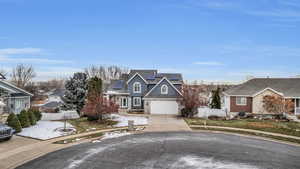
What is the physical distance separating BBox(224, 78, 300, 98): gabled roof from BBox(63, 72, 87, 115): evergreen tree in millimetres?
21145

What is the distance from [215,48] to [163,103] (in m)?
10.5

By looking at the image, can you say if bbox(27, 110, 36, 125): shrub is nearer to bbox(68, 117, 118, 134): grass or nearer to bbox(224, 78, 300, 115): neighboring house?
bbox(68, 117, 118, 134): grass

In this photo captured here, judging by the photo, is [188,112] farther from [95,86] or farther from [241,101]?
[95,86]

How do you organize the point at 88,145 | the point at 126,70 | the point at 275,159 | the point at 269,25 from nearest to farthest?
the point at 275,159, the point at 88,145, the point at 269,25, the point at 126,70

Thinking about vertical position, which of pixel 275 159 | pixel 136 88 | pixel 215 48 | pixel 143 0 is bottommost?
pixel 275 159

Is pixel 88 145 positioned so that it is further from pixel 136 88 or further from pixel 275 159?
pixel 136 88

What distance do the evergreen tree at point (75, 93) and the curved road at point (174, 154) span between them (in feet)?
53.5

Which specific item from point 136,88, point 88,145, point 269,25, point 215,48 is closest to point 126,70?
point 136,88

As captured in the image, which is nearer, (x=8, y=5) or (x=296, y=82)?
(x=8, y=5)

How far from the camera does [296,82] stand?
114 feet

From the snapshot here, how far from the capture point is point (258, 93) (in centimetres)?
3222

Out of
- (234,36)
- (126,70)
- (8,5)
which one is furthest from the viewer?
(126,70)

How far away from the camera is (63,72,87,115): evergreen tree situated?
31611 mm

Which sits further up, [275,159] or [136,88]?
[136,88]
